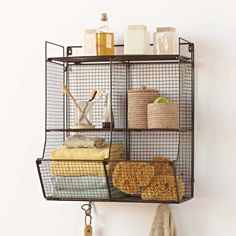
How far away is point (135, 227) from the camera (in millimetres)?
2307

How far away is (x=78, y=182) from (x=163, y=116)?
0.35m

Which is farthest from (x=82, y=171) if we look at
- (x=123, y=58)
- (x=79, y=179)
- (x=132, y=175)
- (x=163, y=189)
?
(x=123, y=58)

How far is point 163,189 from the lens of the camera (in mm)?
2111

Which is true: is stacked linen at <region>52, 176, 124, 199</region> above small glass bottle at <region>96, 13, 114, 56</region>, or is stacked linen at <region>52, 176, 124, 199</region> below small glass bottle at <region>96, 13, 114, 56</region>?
below

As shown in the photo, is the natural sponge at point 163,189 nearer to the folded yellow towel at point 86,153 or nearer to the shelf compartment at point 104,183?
the shelf compartment at point 104,183

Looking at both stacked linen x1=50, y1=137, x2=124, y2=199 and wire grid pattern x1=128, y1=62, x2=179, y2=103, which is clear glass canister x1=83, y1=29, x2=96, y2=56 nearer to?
wire grid pattern x1=128, y1=62, x2=179, y2=103

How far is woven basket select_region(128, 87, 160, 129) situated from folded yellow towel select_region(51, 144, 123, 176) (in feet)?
0.37

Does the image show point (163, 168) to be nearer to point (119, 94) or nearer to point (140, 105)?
point (140, 105)

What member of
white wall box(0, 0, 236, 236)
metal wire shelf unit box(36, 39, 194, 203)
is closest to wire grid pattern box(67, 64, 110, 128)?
metal wire shelf unit box(36, 39, 194, 203)

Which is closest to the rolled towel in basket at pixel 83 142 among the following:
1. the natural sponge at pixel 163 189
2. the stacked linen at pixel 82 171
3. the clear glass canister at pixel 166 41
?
the stacked linen at pixel 82 171

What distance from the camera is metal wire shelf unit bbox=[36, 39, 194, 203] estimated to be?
2166mm

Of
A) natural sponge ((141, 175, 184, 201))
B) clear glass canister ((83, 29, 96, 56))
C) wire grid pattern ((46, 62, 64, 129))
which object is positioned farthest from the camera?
wire grid pattern ((46, 62, 64, 129))

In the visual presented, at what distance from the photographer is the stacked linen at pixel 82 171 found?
2158 millimetres
